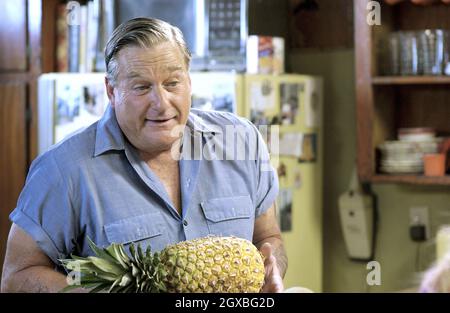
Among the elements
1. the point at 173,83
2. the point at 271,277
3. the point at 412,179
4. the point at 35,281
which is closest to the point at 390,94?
the point at 412,179

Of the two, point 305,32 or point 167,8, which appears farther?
point 305,32

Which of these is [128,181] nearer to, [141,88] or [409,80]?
[141,88]

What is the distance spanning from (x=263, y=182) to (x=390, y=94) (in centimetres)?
140

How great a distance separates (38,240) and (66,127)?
1.46 metres

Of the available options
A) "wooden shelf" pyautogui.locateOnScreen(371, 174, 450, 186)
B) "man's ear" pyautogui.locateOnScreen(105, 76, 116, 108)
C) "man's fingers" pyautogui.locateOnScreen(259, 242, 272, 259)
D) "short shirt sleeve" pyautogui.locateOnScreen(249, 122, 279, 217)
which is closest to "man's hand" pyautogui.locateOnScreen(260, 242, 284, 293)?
"man's fingers" pyautogui.locateOnScreen(259, 242, 272, 259)

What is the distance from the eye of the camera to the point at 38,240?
5.26 ft

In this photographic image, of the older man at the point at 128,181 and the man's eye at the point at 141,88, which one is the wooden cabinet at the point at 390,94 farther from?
the man's eye at the point at 141,88

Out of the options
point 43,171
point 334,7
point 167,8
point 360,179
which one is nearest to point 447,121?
point 360,179

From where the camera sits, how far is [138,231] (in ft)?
5.45

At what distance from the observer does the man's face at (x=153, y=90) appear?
1.62 m

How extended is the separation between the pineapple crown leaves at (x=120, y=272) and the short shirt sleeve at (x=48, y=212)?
260mm

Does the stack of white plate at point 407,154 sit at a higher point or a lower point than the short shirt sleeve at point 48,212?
higher

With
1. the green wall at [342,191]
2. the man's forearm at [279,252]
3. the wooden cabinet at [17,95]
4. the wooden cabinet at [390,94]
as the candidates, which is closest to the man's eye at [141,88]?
the man's forearm at [279,252]
